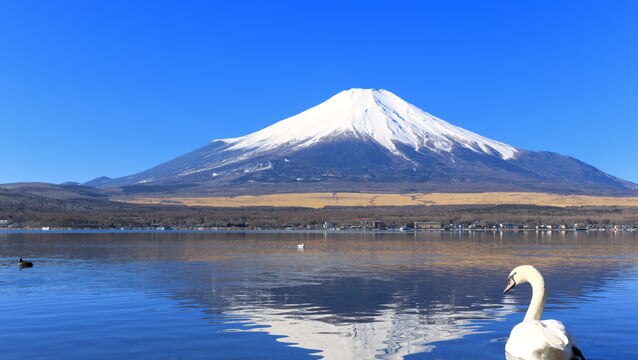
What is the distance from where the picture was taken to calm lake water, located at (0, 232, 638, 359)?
16656 millimetres

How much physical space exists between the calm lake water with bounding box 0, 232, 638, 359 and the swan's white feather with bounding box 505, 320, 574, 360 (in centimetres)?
117

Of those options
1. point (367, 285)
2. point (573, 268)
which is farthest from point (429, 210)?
point (367, 285)

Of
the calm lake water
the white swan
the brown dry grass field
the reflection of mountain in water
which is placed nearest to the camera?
the white swan

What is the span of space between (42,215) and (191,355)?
138 metres

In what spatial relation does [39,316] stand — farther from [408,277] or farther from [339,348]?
[408,277]

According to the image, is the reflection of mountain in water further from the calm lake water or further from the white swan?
the white swan

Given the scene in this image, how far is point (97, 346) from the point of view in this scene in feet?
55.6

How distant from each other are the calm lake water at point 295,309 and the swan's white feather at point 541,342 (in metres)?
1.17

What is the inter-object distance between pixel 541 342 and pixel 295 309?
1008cm

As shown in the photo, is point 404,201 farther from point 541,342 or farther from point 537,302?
point 541,342

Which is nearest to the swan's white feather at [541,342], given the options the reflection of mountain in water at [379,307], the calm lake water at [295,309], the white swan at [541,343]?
the white swan at [541,343]

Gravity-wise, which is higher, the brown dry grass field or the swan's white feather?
the brown dry grass field

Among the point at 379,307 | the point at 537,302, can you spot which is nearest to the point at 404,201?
the point at 379,307

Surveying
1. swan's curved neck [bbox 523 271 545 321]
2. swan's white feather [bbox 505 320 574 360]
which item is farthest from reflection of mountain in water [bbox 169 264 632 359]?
swan's white feather [bbox 505 320 574 360]
